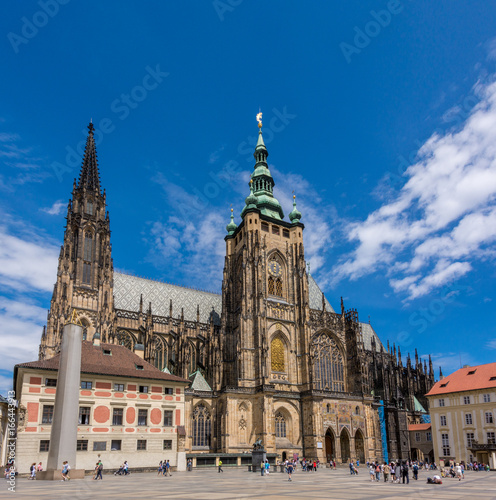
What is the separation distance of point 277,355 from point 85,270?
27099mm

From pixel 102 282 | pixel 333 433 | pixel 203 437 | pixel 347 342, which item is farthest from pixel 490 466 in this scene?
pixel 102 282

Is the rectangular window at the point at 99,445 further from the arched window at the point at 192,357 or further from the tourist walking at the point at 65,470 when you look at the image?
the arched window at the point at 192,357

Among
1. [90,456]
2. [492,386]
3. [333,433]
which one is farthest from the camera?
[333,433]

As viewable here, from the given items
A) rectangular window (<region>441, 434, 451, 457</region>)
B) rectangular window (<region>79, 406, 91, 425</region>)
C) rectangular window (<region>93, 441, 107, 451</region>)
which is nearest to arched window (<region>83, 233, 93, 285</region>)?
rectangular window (<region>79, 406, 91, 425</region>)

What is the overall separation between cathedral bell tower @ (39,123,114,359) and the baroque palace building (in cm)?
14

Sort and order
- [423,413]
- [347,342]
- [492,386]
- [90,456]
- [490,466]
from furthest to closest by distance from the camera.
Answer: [423,413], [347,342], [492,386], [490,466], [90,456]

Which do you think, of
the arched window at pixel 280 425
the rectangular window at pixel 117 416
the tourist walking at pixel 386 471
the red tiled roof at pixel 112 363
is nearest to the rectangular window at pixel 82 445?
the rectangular window at pixel 117 416

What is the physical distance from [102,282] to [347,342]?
33.9 meters

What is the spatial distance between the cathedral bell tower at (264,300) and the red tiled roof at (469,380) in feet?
55.4

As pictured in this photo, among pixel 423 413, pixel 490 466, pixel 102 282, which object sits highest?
pixel 102 282

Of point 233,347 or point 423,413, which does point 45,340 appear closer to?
point 233,347

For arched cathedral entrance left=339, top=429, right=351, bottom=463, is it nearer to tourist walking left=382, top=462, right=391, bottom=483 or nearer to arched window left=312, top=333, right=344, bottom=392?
arched window left=312, top=333, right=344, bottom=392

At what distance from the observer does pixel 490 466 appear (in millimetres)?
49000

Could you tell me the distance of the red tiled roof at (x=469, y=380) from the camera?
179ft
